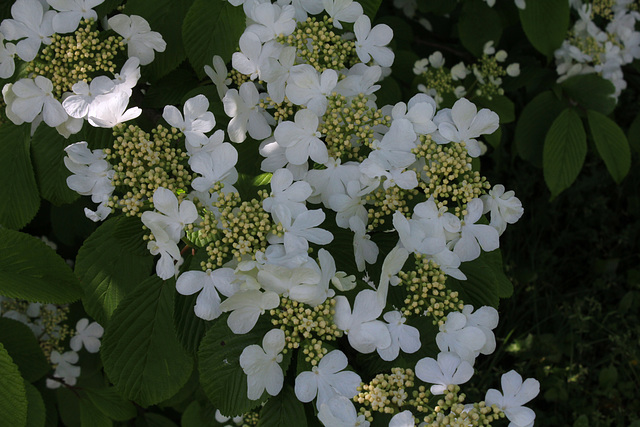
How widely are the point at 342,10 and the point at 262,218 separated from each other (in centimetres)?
44

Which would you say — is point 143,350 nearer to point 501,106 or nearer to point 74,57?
point 74,57

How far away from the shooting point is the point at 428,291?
0.97 metres

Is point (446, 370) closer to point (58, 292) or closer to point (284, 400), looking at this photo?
point (284, 400)

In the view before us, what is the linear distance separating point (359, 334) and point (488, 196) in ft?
1.13

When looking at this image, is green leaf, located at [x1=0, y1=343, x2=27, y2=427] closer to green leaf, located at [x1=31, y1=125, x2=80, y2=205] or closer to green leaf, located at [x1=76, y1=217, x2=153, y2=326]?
green leaf, located at [x1=76, y1=217, x2=153, y2=326]

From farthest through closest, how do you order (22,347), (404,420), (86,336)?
(86,336) < (22,347) < (404,420)

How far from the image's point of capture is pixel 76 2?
109 cm

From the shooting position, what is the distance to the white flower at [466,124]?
1.04 metres

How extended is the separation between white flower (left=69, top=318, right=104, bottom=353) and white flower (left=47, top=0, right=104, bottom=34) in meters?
1.22

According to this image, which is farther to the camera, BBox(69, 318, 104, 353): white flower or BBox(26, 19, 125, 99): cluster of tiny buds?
BBox(69, 318, 104, 353): white flower

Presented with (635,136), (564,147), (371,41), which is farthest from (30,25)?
(635,136)

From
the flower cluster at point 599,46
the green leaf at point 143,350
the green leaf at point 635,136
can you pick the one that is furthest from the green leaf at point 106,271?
the green leaf at point 635,136

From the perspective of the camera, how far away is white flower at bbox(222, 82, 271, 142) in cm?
108

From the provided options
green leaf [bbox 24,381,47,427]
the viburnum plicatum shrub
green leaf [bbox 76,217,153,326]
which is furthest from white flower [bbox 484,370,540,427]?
green leaf [bbox 24,381,47,427]
